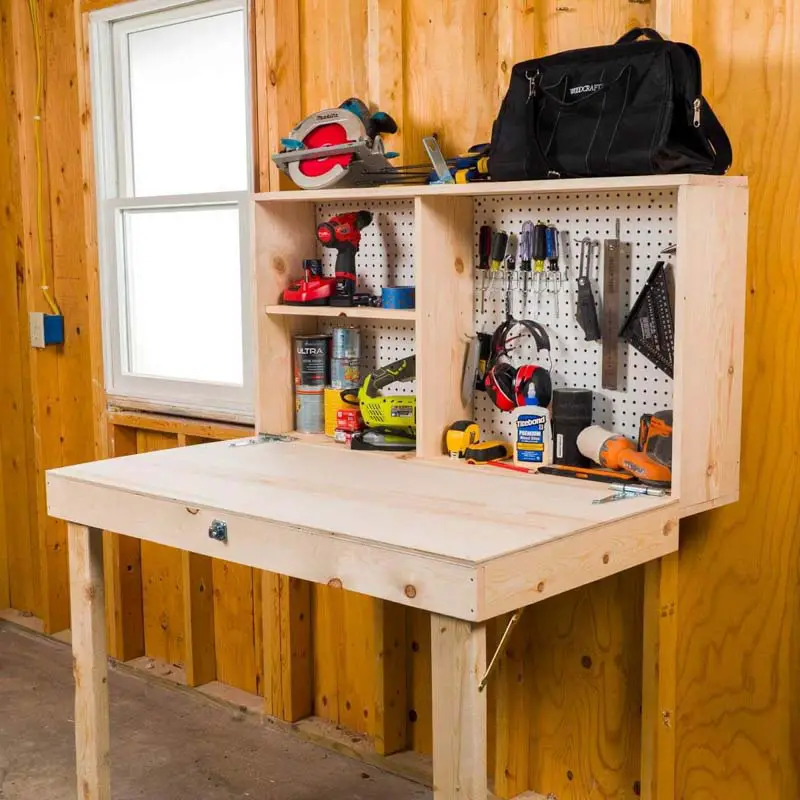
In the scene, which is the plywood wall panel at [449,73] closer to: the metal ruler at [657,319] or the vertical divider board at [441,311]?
the vertical divider board at [441,311]

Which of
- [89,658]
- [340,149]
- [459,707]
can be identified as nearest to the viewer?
[459,707]

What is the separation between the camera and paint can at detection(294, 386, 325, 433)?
2.82 m

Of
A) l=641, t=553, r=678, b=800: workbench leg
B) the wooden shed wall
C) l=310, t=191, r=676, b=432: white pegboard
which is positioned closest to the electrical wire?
the wooden shed wall

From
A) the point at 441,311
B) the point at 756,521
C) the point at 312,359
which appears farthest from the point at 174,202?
the point at 756,521

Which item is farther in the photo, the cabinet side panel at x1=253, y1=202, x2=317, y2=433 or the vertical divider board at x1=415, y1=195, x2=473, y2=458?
the cabinet side panel at x1=253, y1=202, x2=317, y2=433

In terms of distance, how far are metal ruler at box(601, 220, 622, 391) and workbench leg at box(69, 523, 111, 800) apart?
1.11 meters

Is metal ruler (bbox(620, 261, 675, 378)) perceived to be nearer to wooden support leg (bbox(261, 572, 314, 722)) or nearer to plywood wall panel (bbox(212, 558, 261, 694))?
wooden support leg (bbox(261, 572, 314, 722))

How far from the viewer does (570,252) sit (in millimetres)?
2381

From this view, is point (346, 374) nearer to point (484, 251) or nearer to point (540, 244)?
point (484, 251)

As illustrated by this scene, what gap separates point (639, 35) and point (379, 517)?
1002 millimetres

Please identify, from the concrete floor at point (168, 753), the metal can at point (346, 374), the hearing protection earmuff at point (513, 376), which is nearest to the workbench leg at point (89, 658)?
the concrete floor at point (168, 753)

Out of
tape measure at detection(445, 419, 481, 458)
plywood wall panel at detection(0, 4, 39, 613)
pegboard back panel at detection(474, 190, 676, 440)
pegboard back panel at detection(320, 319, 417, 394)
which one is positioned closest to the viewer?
pegboard back panel at detection(474, 190, 676, 440)

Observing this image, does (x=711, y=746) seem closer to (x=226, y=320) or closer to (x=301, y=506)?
(x=301, y=506)

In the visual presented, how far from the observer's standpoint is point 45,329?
145 inches
